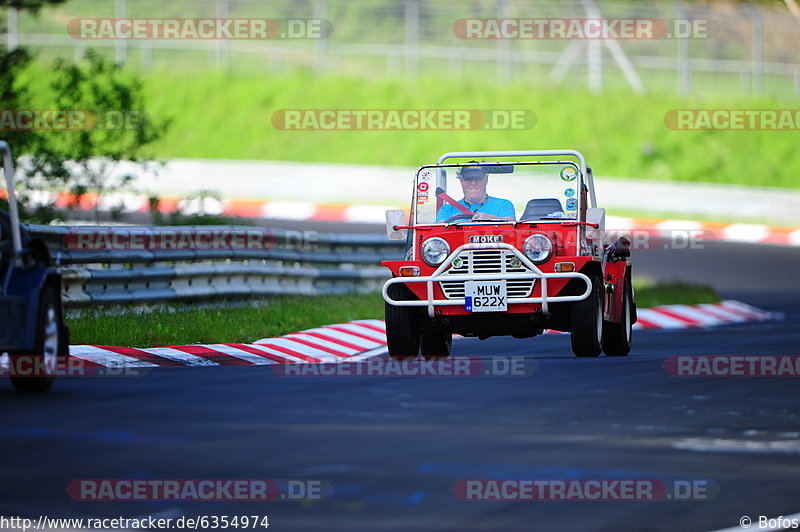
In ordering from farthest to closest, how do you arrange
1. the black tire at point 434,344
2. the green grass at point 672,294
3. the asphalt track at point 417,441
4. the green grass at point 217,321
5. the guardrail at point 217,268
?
the green grass at point 672,294 < the guardrail at point 217,268 < the black tire at point 434,344 < the green grass at point 217,321 < the asphalt track at point 417,441

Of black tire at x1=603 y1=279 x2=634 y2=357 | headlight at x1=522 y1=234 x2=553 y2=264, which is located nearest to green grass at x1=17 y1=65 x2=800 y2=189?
black tire at x1=603 y1=279 x2=634 y2=357

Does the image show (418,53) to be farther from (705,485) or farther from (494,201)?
(705,485)

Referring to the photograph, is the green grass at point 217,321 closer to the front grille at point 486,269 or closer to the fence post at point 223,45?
the front grille at point 486,269

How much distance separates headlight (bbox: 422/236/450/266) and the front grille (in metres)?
0.15

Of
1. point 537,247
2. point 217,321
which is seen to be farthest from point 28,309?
point 217,321

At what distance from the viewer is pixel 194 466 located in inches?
273

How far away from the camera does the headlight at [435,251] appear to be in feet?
38.3

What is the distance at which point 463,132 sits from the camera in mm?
41969

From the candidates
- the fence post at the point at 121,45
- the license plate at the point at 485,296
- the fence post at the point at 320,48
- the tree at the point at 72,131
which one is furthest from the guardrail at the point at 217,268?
the fence post at the point at 121,45

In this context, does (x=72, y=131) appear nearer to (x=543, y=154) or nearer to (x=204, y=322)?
(x=204, y=322)

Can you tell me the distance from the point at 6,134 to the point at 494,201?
931 centimetres

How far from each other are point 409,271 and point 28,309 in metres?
3.64

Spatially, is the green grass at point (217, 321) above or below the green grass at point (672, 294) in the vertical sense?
above

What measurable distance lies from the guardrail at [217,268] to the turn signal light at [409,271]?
9.65 feet
